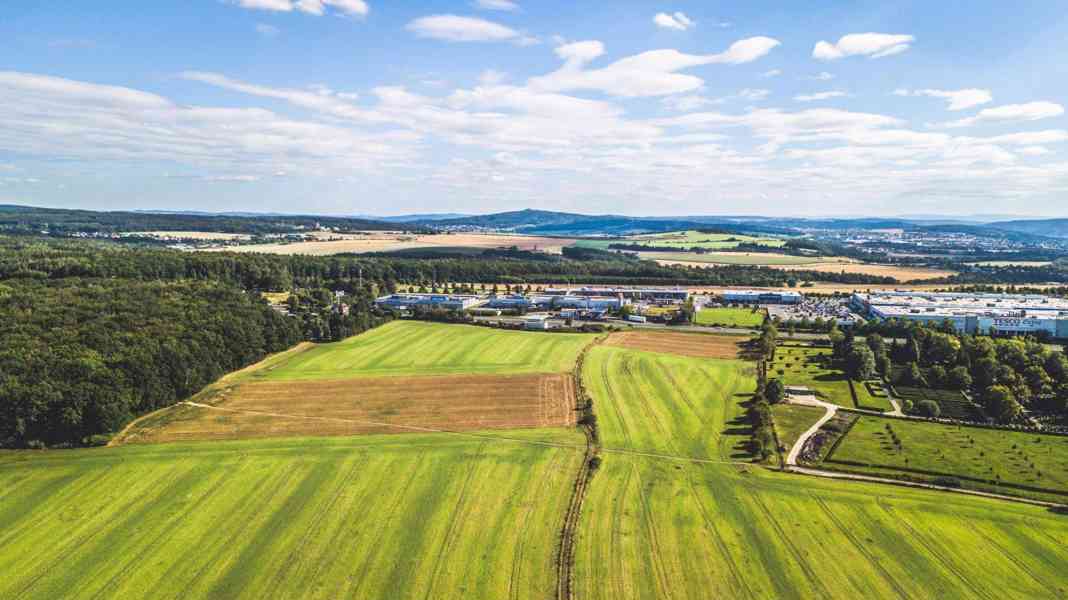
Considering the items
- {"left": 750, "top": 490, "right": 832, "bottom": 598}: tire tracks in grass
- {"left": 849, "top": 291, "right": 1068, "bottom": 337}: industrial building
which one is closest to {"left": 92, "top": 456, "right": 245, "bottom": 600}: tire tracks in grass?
{"left": 750, "top": 490, "right": 832, "bottom": 598}: tire tracks in grass

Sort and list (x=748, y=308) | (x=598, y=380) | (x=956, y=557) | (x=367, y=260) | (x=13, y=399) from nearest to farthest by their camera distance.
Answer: (x=956, y=557)
(x=13, y=399)
(x=598, y=380)
(x=748, y=308)
(x=367, y=260)

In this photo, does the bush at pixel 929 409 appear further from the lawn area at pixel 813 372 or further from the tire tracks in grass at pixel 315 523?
the tire tracks in grass at pixel 315 523

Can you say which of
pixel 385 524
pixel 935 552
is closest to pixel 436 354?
pixel 385 524

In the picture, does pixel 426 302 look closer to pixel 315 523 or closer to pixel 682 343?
pixel 682 343

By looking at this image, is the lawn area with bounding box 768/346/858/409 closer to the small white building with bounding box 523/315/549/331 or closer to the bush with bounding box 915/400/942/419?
the bush with bounding box 915/400/942/419

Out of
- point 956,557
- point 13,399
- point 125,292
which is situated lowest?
point 956,557

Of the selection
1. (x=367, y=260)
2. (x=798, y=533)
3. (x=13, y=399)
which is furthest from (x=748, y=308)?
(x=13, y=399)

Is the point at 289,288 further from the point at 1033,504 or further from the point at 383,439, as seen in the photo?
the point at 1033,504
